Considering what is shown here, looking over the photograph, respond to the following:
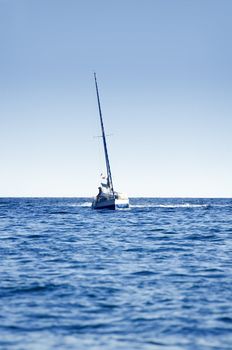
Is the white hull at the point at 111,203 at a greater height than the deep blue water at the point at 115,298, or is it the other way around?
the white hull at the point at 111,203

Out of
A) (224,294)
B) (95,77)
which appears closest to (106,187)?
(95,77)

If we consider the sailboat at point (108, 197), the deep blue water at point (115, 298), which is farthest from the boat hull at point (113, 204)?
the deep blue water at point (115, 298)

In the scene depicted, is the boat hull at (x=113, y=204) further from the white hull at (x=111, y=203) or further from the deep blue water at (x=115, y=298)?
the deep blue water at (x=115, y=298)

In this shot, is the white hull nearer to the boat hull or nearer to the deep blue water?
the boat hull

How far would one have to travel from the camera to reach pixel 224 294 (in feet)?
40.4

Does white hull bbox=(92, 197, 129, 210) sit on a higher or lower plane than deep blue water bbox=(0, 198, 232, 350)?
higher

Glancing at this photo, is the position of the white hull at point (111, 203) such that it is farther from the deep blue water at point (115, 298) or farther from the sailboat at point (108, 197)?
the deep blue water at point (115, 298)

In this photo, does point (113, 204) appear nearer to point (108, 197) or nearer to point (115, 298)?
point (108, 197)

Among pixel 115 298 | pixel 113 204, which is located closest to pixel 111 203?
pixel 113 204

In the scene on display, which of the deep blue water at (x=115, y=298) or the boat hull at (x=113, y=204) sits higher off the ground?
the boat hull at (x=113, y=204)

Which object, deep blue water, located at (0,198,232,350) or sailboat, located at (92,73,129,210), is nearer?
deep blue water, located at (0,198,232,350)

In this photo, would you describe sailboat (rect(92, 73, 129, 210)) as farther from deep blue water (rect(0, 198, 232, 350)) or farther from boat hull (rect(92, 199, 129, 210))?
deep blue water (rect(0, 198, 232, 350))

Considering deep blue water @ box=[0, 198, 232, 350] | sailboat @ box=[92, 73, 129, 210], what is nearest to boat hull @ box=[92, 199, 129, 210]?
sailboat @ box=[92, 73, 129, 210]

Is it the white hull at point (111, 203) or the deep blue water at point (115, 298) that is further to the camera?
the white hull at point (111, 203)
